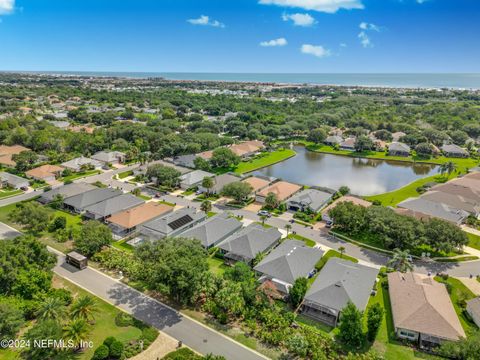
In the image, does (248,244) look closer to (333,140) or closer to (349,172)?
(349,172)

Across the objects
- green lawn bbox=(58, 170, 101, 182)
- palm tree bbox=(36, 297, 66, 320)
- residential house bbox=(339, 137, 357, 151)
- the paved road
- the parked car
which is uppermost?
residential house bbox=(339, 137, 357, 151)

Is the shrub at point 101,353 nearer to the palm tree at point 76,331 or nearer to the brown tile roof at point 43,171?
the palm tree at point 76,331

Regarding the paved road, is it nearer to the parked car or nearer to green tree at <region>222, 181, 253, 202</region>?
the parked car

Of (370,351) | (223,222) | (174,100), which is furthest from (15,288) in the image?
(174,100)

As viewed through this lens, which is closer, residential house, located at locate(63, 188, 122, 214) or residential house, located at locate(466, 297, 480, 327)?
residential house, located at locate(466, 297, 480, 327)

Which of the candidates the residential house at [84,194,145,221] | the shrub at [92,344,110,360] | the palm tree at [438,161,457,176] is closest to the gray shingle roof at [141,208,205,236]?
the residential house at [84,194,145,221]
